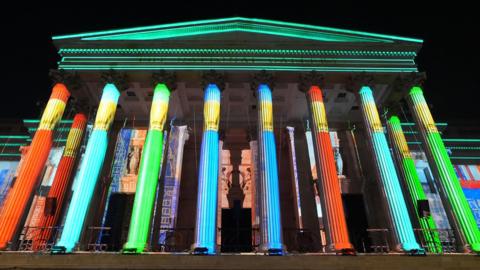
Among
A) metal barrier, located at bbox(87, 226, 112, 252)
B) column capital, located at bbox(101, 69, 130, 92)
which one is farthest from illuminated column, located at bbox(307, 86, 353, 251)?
metal barrier, located at bbox(87, 226, 112, 252)

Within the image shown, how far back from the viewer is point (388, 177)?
16.6 m

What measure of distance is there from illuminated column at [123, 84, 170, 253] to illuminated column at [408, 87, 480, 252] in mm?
14129

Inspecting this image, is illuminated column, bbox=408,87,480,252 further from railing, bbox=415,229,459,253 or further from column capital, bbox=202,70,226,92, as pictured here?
column capital, bbox=202,70,226,92

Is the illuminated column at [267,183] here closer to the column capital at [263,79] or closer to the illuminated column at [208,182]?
the column capital at [263,79]

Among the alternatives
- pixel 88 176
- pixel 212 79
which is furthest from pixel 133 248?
pixel 212 79

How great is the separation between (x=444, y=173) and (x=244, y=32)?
43.8ft

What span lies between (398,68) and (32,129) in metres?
26.8

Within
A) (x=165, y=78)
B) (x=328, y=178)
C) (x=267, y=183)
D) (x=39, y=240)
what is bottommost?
(x=39, y=240)

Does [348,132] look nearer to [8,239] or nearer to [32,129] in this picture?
[8,239]

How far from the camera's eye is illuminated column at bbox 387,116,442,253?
57.9 ft

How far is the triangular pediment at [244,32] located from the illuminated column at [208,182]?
390 cm

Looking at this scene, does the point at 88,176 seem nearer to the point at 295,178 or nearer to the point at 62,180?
the point at 62,180

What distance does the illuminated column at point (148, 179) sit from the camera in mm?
14602

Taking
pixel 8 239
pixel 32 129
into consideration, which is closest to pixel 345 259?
pixel 8 239
